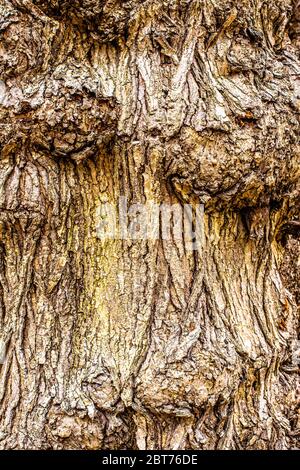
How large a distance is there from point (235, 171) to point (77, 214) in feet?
1.85

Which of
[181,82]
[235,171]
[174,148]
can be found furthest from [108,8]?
[235,171]

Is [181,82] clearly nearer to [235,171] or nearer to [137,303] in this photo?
[235,171]

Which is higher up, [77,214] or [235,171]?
[235,171]

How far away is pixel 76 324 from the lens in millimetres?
1982

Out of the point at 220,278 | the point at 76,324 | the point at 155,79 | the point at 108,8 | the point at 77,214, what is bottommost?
the point at 76,324

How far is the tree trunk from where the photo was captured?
1840 millimetres

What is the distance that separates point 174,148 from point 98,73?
15.4 inches

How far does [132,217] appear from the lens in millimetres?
1948

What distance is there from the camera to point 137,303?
1.92m

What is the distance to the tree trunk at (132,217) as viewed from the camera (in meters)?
1.84

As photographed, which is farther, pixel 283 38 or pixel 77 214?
pixel 283 38
